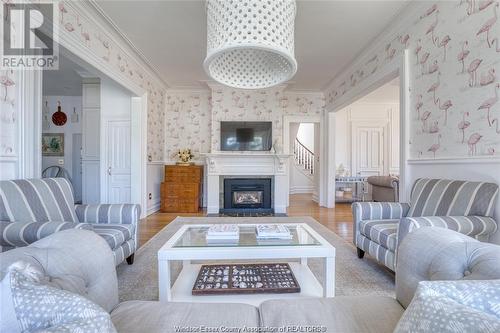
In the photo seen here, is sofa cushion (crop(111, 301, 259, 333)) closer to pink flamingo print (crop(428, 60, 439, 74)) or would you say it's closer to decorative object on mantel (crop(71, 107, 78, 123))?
pink flamingo print (crop(428, 60, 439, 74))

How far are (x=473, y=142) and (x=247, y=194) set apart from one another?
3.76m

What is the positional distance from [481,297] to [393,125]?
7.06m

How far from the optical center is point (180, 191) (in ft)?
16.4

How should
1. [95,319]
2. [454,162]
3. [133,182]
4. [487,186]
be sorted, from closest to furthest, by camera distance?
[95,319] < [487,186] < [454,162] < [133,182]

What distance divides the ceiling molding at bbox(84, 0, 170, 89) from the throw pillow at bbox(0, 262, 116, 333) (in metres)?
3.16

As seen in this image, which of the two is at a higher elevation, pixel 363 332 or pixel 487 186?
pixel 487 186

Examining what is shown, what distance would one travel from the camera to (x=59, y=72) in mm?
4617

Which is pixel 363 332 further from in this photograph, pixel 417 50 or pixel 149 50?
pixel 149 50

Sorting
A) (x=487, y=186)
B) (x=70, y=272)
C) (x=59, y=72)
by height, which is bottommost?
(x=70, y=272)

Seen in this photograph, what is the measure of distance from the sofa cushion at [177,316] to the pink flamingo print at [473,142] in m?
2.21

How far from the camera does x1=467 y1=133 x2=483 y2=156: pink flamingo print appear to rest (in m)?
2.03

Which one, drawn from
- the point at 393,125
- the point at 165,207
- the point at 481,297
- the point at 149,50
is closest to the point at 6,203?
the point at 481,297

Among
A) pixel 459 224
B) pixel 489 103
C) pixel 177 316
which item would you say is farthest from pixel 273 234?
pixel 489 103

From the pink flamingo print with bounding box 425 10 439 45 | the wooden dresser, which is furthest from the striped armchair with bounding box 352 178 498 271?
the wooden dresser
